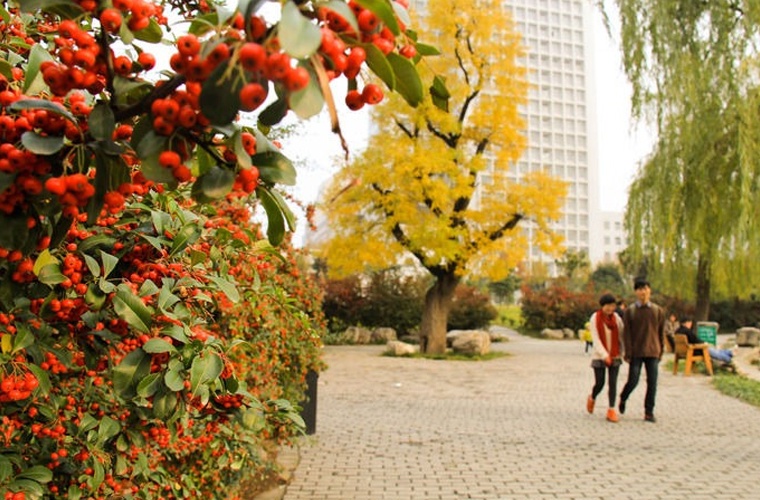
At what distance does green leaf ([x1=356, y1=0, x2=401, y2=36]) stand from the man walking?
774 centimetres

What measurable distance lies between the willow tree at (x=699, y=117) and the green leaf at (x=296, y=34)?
14.6 m

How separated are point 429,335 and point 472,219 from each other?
12.5ft

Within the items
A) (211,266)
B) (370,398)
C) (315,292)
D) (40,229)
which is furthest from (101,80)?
(370,398)

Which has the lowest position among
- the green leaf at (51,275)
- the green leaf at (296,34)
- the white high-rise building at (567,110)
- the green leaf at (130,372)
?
the green leaf at (130,372)

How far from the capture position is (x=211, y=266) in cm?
240

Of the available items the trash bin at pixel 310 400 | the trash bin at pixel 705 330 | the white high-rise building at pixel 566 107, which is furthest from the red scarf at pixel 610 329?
the white high-rise building at pixel 566 107

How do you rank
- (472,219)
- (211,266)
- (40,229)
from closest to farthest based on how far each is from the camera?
(40,229) < (211,266) < (472,219)

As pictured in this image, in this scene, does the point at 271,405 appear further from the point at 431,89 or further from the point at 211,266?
the point at 431,89

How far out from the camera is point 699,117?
14492 mm

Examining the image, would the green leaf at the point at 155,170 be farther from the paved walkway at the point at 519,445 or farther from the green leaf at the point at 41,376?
the paved walkway at the point at 519,445

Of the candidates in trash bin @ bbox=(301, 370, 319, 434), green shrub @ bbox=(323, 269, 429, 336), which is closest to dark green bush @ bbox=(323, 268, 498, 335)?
green shrub @ bbox=(323, 269, 429, 336)

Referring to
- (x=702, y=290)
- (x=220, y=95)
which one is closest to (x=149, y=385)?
(x=220, y=95)

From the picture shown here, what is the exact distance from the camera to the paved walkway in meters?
5.19

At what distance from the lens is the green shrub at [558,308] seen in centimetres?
2970
